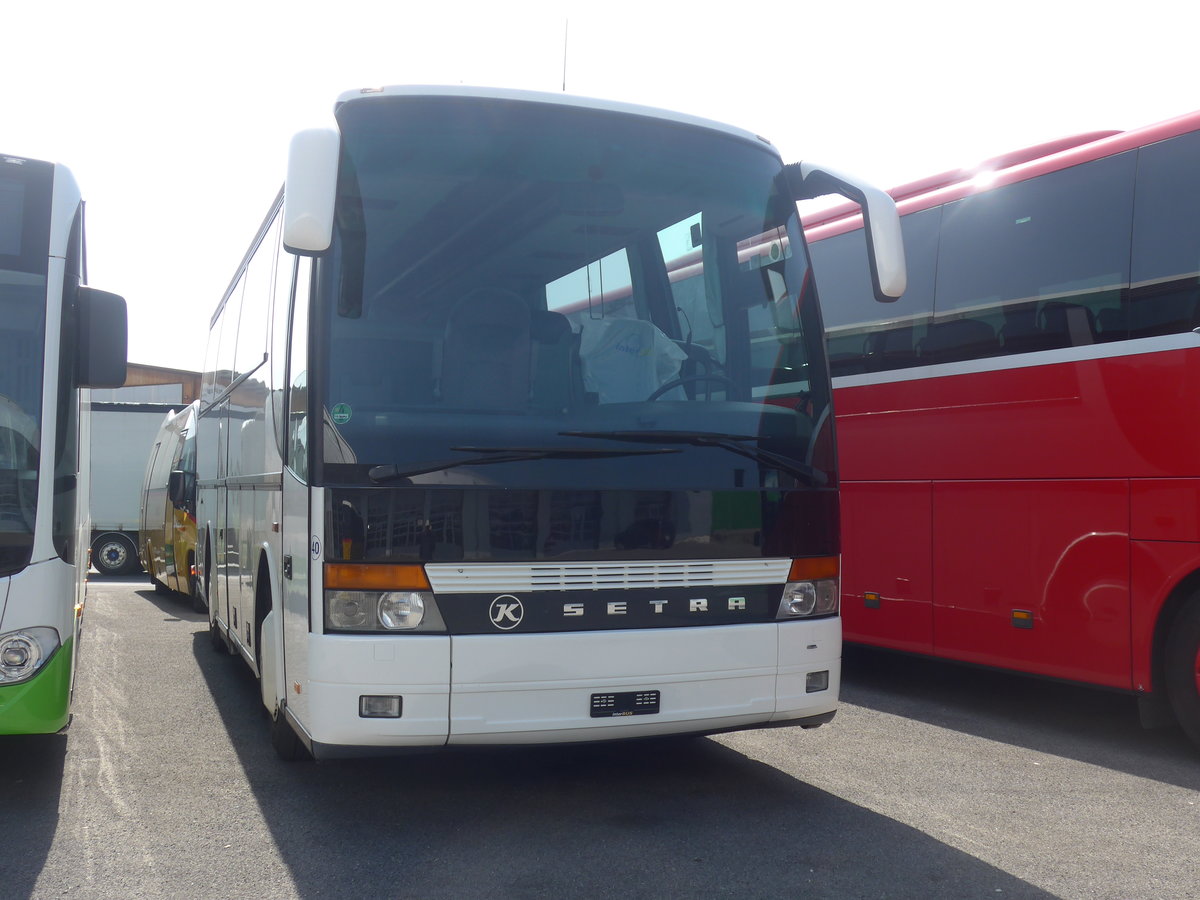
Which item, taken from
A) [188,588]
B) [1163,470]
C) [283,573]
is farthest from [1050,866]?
[188,588]

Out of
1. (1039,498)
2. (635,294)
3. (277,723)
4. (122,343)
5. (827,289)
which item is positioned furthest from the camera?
(827,289)

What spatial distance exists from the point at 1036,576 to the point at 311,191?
189 inches

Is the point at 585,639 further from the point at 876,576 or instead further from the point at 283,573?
the point at 876,576

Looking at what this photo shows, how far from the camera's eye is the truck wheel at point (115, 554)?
23.1 meters

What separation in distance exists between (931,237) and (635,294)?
3.62 m

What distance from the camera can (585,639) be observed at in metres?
4.82

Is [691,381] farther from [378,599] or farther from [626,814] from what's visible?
[626,814]

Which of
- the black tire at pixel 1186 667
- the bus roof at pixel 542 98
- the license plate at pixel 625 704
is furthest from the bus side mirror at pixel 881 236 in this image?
the black tire at pixel 1186 667

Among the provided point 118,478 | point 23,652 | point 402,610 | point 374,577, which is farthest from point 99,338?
point 118,478

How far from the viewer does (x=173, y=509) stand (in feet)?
48.7

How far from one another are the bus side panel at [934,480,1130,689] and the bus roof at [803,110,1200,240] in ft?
6.17

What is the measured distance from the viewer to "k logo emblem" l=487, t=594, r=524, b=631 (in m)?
4.71

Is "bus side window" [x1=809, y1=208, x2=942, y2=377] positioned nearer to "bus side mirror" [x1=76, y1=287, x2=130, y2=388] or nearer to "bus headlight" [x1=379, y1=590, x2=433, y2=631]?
"bus headlight" [x1=379, y1=590, x2=433, y2=631]

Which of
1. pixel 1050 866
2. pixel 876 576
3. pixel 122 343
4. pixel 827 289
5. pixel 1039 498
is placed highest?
pixel 827 289
